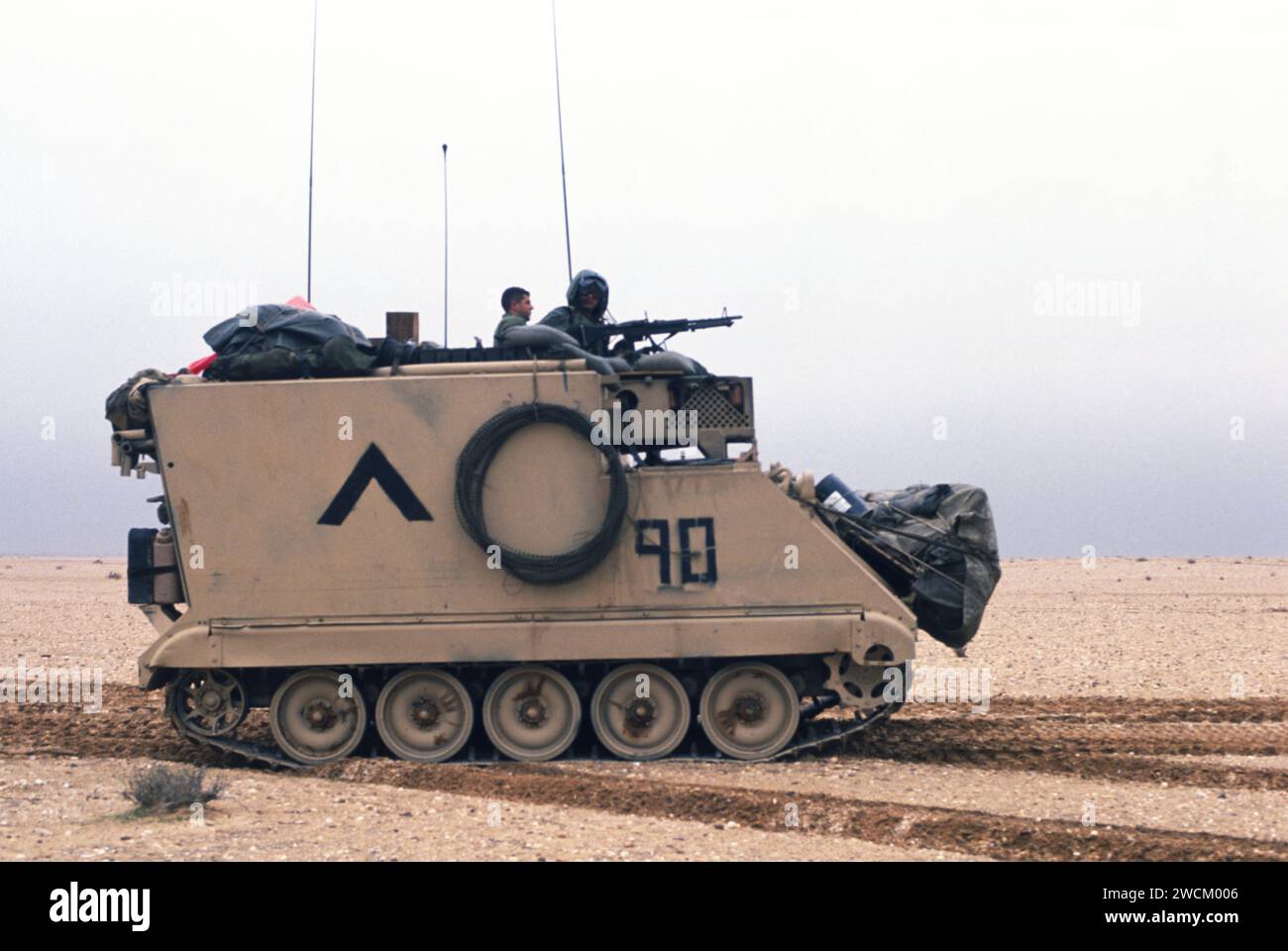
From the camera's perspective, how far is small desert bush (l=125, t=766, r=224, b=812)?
9953 mm

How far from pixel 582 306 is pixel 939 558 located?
368 cm

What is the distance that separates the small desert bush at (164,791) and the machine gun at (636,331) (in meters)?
4.81

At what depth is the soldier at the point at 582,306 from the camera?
41.9 feet

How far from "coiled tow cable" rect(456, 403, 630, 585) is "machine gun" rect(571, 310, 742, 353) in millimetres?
1157

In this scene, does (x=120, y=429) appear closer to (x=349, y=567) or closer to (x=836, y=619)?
(x=349, y=567)

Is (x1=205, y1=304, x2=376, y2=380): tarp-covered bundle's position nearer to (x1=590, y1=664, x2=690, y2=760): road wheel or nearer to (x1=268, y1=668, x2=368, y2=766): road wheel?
(x1=268, y1=668, x2=368, y2=766): road wheel

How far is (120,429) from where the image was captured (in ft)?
40.2

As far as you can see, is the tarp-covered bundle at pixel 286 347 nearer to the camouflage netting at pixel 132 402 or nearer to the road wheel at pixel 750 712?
the camouflage netting at pixel 132 402

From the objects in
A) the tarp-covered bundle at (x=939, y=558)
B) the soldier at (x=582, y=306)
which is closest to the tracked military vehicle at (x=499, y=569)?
the tarp-covered bundle at (x=939, y=558)

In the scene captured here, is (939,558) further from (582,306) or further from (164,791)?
(164,791)

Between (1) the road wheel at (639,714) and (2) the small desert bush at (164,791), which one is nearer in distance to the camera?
(2) the small desert bush at (164,791)

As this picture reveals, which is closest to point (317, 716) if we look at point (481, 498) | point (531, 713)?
point (531, 713)
